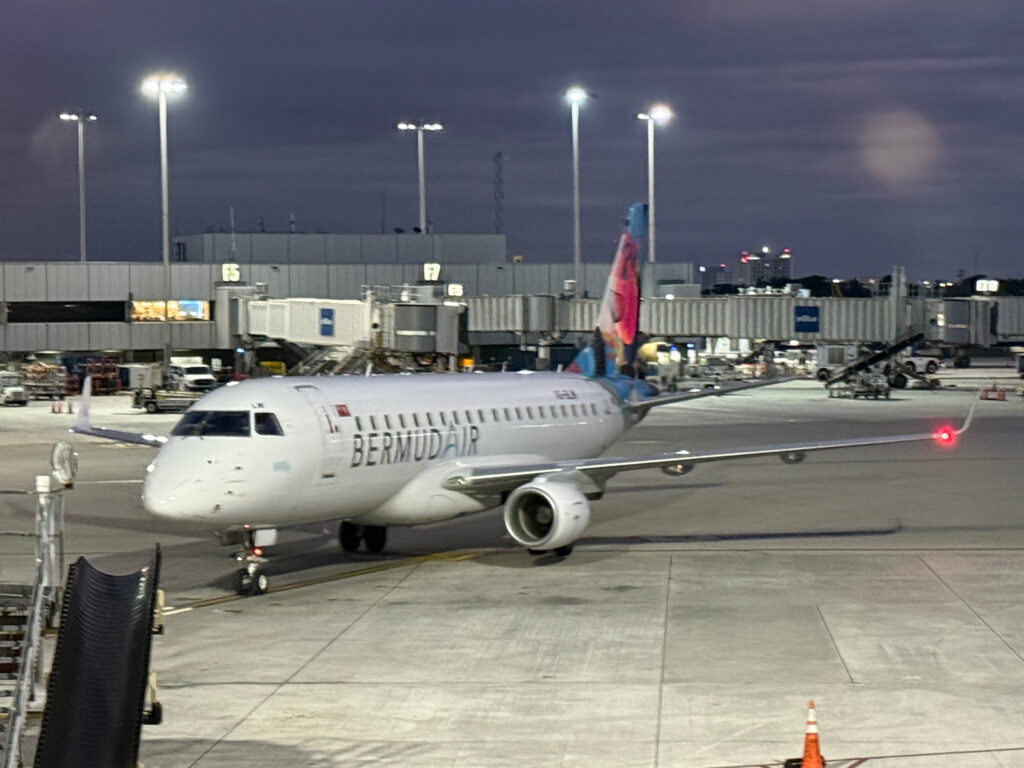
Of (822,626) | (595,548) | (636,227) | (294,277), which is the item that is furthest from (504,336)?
(822,626)

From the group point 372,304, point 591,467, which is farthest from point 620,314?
point 372,304

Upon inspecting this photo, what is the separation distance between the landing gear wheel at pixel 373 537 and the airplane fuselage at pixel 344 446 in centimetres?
177

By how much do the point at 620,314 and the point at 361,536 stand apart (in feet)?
41.4

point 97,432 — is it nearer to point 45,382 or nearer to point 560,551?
point 560,551

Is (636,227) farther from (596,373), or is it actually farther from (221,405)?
(221,405)

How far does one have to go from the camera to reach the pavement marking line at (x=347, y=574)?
2520cm

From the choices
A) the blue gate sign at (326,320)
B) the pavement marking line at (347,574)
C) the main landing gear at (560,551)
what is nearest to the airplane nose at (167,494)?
the pavement marking line at (347,574)

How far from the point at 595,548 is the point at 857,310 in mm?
55515

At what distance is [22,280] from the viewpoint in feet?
325

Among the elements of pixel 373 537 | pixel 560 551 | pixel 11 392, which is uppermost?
pixel 11 392

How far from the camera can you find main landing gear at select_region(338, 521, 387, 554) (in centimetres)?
3052

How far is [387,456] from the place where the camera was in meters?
27.7

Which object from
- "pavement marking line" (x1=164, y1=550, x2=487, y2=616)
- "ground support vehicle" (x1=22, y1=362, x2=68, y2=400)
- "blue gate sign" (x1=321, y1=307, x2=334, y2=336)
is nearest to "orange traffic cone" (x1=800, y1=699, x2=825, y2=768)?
"pavement marking line" (x1=164, y1=550, x2=487, y2=616)

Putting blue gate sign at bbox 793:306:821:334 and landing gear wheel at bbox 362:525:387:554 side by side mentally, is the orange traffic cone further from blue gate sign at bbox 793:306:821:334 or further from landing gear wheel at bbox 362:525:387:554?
blue gate sign at bbox 793:306:821:334
